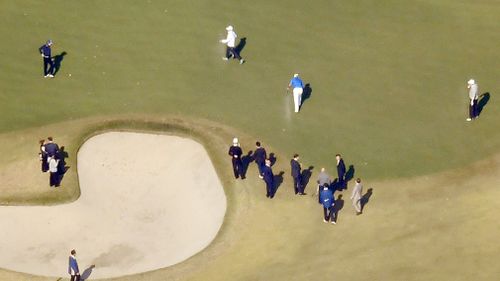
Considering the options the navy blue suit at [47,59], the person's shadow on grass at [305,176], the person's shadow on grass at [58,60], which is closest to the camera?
the person's shadow on grass at [305,176]

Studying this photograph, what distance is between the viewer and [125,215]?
43469 millimetres

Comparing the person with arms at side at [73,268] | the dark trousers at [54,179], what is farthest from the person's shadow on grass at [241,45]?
the person with arms at side at [73,268]

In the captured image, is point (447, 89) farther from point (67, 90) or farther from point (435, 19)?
point (67, 90)

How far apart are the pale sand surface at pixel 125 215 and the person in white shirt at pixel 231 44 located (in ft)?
18.7

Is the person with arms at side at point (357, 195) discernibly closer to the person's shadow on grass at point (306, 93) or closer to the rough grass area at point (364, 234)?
the rough grass area at point (364, 234)

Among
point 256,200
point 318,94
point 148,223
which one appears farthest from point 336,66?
point 148,223

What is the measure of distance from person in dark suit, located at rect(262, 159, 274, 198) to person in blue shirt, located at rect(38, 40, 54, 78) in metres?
12.6

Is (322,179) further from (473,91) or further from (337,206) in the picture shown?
(473,91)

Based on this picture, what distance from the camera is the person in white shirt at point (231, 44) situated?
162ft

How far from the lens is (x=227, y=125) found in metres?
47.0

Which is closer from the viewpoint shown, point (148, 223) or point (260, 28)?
point (148, 223)

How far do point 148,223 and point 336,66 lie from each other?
12.7m

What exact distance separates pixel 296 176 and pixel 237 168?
2.64 m

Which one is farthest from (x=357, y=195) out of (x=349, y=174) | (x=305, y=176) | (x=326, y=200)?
(x=305, y=176)
